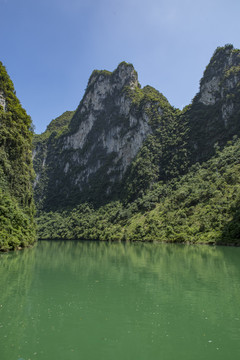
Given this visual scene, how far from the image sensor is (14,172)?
56594mm

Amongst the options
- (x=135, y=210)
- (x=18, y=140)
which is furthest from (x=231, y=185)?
(x=18, y=140)

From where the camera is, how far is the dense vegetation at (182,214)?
6475 centimetres

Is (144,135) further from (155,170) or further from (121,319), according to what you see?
(121,319)

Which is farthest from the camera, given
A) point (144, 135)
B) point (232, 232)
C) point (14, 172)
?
point (144, 135)

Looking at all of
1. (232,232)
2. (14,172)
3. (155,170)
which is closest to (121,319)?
(232,232)

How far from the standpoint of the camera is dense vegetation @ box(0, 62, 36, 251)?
44.7 metres

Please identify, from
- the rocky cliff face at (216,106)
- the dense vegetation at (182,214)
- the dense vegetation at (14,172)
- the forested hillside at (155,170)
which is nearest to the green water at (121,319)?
the dense vegetation at (14,172)

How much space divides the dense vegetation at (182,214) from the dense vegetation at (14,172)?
41222 mm

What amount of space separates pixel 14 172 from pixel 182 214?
50136 mm

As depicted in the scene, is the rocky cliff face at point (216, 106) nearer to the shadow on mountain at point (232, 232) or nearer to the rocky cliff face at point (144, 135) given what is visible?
the rocky cliff face at point (144, 135)

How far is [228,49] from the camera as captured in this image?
14125 cm

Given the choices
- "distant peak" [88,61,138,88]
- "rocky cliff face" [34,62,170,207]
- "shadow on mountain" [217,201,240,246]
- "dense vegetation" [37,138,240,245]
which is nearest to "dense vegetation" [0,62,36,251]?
"dense vegetation" [37,138,240,245]

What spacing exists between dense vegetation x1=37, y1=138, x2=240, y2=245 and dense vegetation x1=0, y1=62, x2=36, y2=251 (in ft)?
135

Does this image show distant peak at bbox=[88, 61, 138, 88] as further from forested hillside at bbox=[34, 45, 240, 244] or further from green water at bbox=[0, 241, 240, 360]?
green water at bbox=[0, 241, 240, 360]
